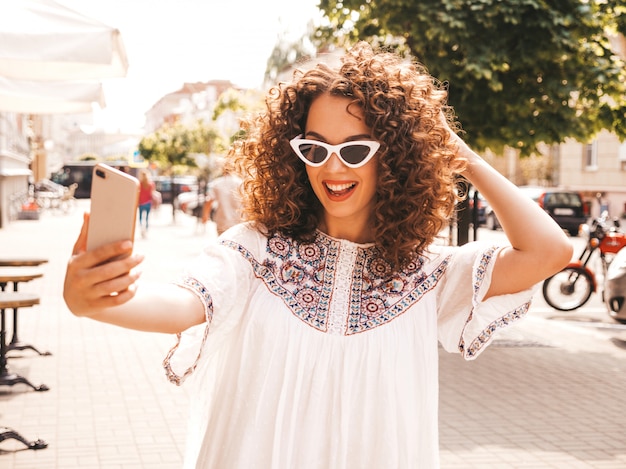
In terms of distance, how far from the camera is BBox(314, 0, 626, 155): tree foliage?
766cm

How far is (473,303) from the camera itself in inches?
88.2

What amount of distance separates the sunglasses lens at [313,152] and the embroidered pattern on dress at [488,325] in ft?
1.60

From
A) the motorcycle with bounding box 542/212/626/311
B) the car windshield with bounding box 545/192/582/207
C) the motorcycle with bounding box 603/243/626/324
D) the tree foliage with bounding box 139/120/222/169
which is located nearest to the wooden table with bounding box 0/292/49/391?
the motorcycle with bounding box 603/243/626/324

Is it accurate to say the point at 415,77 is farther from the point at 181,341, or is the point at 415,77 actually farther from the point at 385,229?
the point at 181,341

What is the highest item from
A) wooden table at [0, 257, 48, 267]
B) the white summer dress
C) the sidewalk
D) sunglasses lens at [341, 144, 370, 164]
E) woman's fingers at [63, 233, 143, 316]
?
sunglasses lens at [341, 144, 370, 164]

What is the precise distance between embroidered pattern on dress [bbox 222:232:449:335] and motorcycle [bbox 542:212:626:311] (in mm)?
9293

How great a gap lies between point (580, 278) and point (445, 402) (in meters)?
5.33

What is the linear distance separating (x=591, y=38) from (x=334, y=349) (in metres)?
6.93

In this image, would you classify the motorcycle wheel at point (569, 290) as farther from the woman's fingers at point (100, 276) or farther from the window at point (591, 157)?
the window at point (591, 157)

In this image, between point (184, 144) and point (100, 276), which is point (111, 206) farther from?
point (184, 144)

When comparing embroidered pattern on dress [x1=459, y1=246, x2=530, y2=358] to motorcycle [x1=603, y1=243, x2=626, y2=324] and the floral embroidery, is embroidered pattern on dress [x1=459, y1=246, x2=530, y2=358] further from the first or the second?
motorcycle [x1=603, y1=243, x2=626, y2=324]

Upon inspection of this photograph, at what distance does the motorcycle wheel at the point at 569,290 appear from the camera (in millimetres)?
11363

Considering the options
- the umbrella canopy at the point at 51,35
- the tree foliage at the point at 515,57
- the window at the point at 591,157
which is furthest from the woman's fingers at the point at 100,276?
the window at the point at 591,157

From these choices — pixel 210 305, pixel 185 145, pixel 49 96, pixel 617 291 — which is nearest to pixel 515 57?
pixel 617 291
